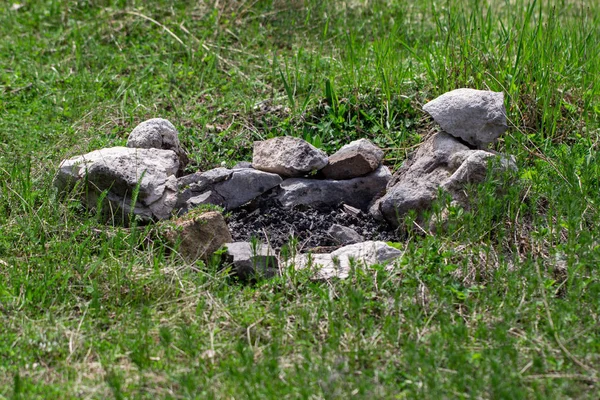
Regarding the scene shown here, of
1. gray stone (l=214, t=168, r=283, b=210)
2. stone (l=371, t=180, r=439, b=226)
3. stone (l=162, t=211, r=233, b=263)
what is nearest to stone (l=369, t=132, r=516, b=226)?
stone (l=371, t=180, r=439, b=226)

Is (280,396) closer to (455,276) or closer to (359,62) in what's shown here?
(455,276)

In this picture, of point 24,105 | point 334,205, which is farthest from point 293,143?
point 24,105

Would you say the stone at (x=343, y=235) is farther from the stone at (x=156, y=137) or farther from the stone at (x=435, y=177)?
the stone at (x=156, y=137)

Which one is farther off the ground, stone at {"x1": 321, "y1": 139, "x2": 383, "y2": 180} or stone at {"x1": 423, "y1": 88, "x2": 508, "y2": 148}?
stone at {"x1": 423, "y1": 88, "x2": 508, "y2": 148}

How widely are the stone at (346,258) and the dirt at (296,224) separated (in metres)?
0.23

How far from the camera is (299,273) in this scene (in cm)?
373

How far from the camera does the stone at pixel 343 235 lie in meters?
4.13

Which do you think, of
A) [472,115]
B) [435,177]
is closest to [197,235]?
[435,177]

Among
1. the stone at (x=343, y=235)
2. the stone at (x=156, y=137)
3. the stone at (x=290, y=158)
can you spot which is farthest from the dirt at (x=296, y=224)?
the stone at (x=156, y=137)

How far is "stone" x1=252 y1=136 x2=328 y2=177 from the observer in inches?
177

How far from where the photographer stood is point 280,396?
284 centimetres

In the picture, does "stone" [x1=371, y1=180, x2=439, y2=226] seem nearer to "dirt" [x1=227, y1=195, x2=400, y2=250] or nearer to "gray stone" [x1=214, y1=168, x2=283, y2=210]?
"dirt" [x1=227, y1=195, x2=400, y2=250]

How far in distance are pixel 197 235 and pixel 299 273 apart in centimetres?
59

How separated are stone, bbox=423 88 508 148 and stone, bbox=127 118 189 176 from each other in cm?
155
